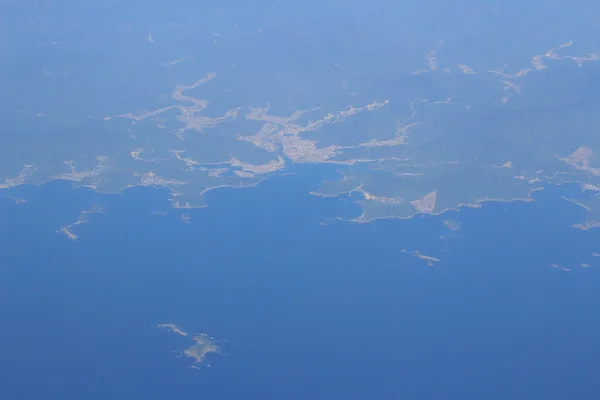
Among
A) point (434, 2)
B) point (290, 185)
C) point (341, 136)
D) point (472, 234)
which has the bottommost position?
point (472, 234)

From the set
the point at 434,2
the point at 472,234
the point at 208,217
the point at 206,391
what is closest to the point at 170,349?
the point at 206,391

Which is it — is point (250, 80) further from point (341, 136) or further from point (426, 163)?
point (426, 163)

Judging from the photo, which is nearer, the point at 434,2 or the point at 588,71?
the point at 588,71

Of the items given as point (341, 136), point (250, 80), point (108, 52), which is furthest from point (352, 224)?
point (108, 52)

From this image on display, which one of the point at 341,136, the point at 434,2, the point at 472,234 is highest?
the point at 434,2

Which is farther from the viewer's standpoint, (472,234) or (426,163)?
(426,163)

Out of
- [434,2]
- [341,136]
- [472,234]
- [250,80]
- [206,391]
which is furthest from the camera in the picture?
[434,2]

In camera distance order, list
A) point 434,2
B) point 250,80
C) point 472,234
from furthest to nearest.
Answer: point 434,2, point 250,80, point 472,234

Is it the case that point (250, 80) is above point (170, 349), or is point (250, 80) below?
above

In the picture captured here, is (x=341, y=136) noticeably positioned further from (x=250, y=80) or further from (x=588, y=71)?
(x=588, y=71)
